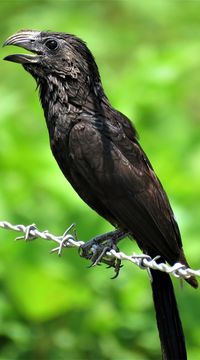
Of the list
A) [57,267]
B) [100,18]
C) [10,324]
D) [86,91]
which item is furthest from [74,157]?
[100,18]

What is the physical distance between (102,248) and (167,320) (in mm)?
524

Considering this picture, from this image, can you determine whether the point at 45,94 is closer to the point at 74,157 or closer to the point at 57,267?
the point at 74,157

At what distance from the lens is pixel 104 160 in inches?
214

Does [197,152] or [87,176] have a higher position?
[197,152]

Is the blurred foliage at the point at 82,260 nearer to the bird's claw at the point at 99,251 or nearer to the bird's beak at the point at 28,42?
the bird's claw at the point at 99,251

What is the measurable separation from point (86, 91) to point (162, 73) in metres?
2.27

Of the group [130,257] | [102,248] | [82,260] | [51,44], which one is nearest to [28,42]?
[51,44]

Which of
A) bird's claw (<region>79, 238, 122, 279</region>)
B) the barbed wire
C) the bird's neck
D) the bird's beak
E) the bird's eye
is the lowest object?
the barbed wire

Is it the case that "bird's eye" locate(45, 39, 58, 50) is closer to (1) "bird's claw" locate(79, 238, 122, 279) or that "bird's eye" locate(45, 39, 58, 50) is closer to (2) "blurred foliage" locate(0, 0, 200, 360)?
(1) "bird's claw" locate(79, 238, 122, 279)

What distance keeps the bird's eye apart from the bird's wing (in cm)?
61

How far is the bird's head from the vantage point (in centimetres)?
579

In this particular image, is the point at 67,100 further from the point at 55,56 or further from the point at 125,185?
the point at 125,185

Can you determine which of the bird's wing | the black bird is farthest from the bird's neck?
the bird's wing

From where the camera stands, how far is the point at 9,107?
25.4 feet
